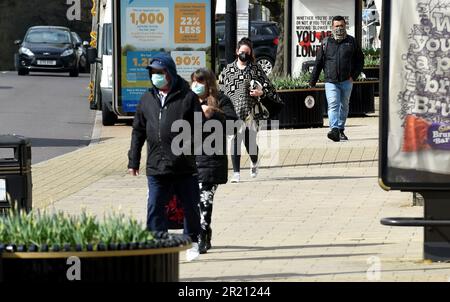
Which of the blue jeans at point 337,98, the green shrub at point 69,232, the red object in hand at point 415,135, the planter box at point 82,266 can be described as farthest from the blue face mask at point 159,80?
the blue jeans at point 337,98

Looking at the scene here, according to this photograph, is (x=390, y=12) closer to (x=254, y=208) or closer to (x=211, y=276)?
(x=211, y=276)

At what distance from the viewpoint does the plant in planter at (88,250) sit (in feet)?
25.4

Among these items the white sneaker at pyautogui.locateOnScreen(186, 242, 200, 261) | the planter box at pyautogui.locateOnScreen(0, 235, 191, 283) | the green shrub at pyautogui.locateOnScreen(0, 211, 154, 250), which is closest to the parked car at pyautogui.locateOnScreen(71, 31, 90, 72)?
the white sneaker at pyautogui.locateOnScreen(186, 242, 200, 261)

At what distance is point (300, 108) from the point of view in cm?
2580

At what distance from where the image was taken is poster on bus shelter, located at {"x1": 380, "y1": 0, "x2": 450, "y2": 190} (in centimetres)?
1099

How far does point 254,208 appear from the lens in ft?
49.3

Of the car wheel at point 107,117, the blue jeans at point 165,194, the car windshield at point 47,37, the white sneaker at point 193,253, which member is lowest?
the car wheel at point 107,117

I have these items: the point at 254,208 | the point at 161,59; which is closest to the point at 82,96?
the point at 254,208

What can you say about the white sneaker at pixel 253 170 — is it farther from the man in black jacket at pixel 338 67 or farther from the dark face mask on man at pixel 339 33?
the dark face mask on man at pixel 339 33

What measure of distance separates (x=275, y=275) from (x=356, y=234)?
2599mm

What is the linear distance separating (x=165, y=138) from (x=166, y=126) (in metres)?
0.09

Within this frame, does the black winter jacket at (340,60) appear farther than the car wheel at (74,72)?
No

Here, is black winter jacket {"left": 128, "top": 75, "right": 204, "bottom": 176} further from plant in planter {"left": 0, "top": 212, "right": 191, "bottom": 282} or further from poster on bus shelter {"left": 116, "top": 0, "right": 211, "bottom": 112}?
poster on bus shelter {"left": 116, "top": 0, "right": 211, "bottom": 112}

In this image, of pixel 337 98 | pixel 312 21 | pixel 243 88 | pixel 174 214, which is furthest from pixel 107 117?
pixel 174 214
